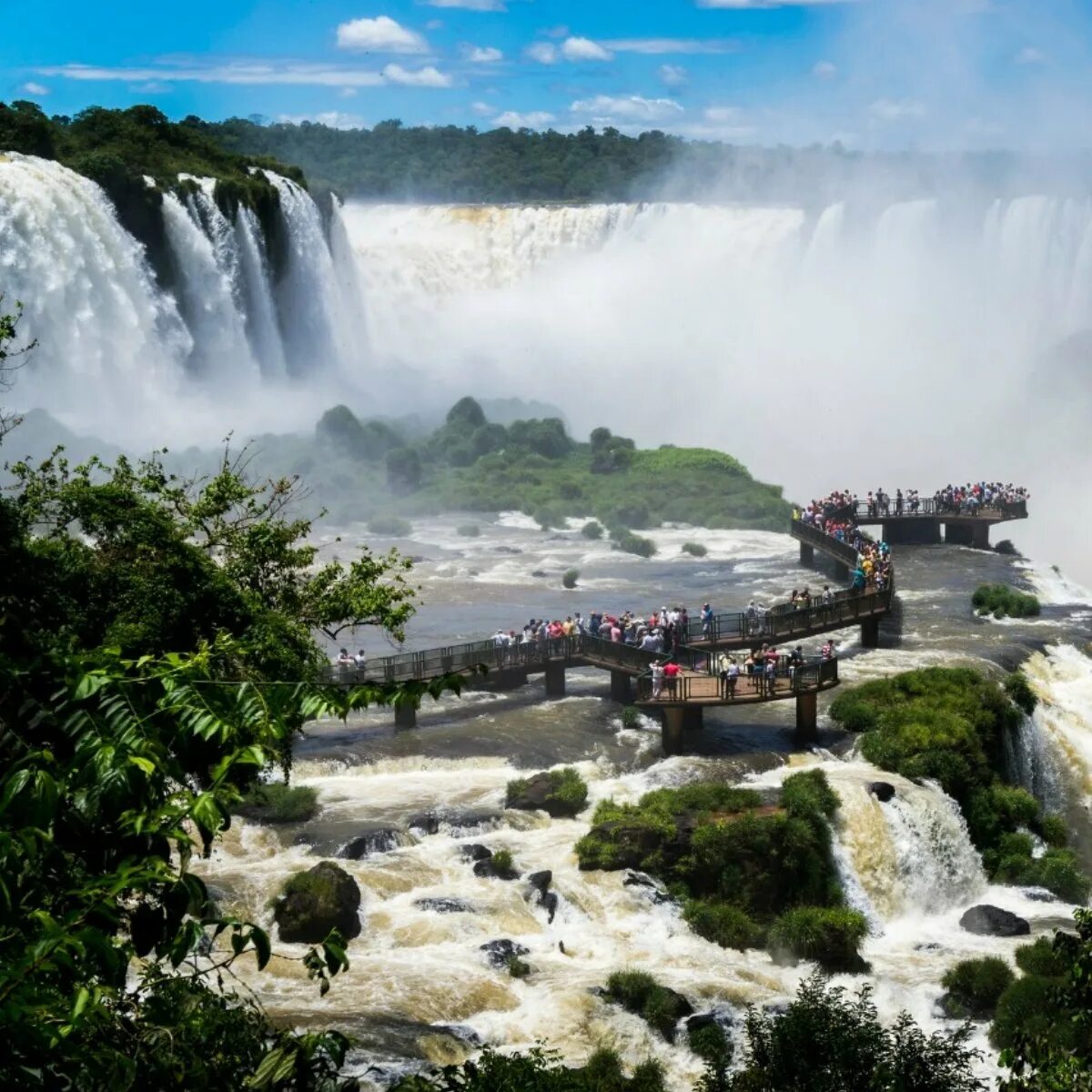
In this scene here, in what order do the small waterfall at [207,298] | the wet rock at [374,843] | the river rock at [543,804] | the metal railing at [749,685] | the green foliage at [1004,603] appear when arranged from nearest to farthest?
the wet rock at [374,843] → the river rock at [543,804] → the metal railing at [749,685] → the green foliage at [1004,603] → the small waterfall at [207,298]

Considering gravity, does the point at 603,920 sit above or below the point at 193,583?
below

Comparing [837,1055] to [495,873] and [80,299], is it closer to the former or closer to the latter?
[495,873]

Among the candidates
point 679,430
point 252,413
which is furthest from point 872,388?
point 252,413

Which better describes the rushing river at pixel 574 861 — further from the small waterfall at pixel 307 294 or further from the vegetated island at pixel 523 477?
the small waterfall at pixel 307 294

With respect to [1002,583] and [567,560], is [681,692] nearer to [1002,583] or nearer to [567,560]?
[1002,583]

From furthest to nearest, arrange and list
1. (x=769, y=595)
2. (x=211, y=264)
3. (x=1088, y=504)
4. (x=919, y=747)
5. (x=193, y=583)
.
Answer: (x=1088, y=504), (x=211, y=264), (x=769, y=595), (x=919, y=747), (x=193, y=583)

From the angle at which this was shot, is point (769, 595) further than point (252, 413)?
No

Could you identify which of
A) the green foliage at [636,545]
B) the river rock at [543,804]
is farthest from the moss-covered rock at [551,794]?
the green foliage at [636,545]
